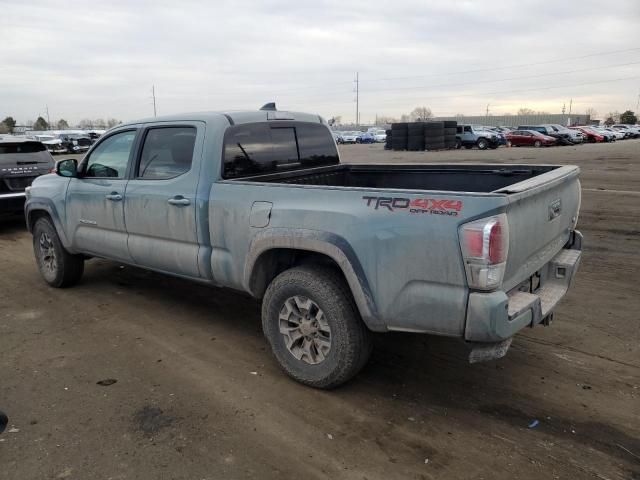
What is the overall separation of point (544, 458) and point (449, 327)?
0.86 metres

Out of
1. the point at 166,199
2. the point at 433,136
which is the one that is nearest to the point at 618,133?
the point at 433,136

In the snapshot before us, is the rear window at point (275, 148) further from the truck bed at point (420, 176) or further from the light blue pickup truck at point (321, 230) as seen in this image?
the truck bed at point (420, 176)

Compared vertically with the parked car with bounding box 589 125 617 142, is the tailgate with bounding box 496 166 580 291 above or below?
below

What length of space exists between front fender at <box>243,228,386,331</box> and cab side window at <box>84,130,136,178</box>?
7.21 ft

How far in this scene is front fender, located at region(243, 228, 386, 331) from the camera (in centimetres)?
321

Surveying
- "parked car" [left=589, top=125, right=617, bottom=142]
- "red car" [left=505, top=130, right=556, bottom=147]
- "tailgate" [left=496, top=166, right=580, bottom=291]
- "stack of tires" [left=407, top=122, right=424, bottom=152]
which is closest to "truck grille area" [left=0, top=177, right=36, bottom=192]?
"tailgate" [left=496, top=166, right=580, bottom=291]

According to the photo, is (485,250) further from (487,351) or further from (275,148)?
(275,148)

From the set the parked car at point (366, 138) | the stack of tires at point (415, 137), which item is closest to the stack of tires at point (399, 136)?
the stack of tires at point (415, 137)

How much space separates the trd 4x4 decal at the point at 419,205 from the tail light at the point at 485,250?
0.12 m

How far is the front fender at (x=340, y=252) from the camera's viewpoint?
3207mm

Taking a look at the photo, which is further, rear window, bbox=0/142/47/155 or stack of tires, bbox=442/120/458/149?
stack of tires, bbox=442/120/458/149

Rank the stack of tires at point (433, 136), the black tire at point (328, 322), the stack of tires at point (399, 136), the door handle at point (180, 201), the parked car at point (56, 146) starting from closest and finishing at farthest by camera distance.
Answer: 1. the black tire at point (328, 322)
2. the door handle at point (180, 201)
3. the stack of tires at point (433, 136)
4. the stack of tires at point (399, 136)
5. the parked car at point (56, 146)

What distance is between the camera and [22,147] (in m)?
9.91

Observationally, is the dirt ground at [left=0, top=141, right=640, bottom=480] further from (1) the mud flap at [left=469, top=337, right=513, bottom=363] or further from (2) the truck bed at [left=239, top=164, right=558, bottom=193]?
(2) the truck bed at [left=239, top=164, right=558, bottom=193]
